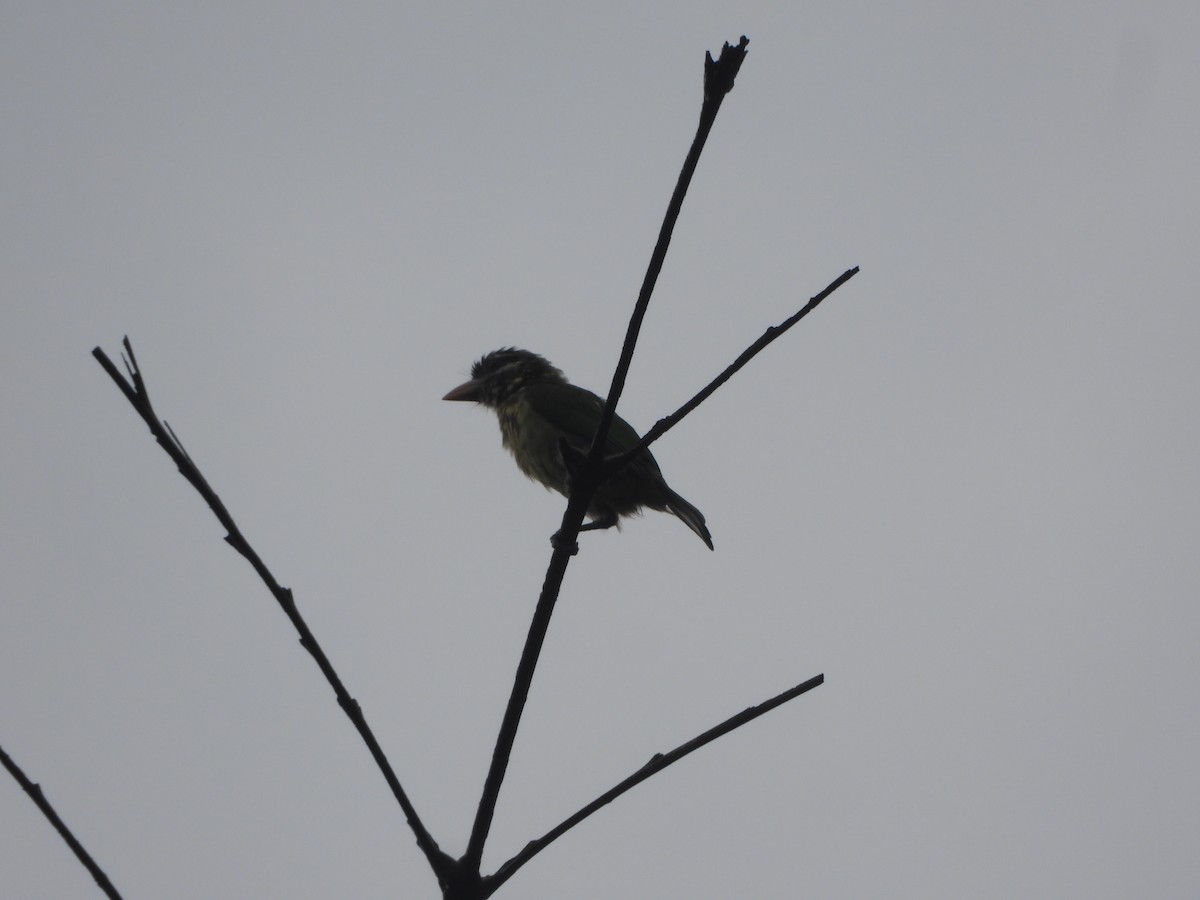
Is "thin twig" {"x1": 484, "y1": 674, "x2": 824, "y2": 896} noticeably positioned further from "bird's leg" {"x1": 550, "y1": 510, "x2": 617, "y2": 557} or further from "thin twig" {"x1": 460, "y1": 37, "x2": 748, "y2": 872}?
"bird's leg" {"x1": 550, "y1": 510, "x2": 617, "y2": 557}

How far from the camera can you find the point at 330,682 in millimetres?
1778

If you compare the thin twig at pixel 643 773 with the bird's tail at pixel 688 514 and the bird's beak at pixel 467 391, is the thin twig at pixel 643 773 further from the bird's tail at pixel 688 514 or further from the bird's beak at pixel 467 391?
the bird's beak at pixel 467 391

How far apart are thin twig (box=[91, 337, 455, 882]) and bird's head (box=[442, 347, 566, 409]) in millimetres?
4775

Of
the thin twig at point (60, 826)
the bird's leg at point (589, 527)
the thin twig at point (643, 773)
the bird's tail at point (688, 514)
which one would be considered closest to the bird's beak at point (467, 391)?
the bird's leg at point (589, 527)

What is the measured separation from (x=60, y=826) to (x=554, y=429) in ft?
14.4

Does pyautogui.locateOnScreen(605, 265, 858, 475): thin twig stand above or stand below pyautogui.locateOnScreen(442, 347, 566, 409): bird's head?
below

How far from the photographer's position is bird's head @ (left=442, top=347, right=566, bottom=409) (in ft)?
22.1

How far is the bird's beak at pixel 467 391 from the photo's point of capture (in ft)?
22.7

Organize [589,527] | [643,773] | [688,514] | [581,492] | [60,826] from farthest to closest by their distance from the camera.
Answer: [688,514] → [589,527] → [581,492] → [643,773] → [60,826]

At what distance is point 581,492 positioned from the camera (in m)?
2.21

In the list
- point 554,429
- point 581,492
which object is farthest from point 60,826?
point 554,429

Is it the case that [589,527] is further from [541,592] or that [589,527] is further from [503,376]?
[503,376]

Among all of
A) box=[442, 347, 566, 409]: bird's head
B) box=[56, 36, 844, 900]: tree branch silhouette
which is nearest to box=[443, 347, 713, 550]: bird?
box=[442, 347, 566, 409]: bird's head

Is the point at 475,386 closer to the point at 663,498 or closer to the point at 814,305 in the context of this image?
the point at 663,498
